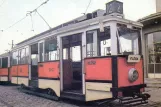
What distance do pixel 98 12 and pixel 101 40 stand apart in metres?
1.68

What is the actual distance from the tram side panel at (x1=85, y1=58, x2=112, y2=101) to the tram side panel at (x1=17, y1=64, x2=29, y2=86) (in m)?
5.84

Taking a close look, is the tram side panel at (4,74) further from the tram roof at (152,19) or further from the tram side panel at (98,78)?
the tram side panel at (98,78)

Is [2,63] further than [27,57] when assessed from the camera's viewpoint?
Yes

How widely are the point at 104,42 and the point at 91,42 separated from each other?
0.44 m

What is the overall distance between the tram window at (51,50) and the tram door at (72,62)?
348mm

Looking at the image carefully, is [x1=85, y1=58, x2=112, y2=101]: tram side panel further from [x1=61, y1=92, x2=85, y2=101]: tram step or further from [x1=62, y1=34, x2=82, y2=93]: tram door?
[x1=62, y1=34, x2=82, y2=93]: tram door

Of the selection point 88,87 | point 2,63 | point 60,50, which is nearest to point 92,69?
point 88,87

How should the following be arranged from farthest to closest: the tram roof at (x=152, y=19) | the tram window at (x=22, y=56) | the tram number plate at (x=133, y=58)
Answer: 1. the tram roof at (x=152, y=19)
2. the tram window at (x=22, y=56)
3. the tram number plate at (x=133, y=58)

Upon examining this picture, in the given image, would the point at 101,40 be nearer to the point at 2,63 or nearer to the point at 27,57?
the point at 27,57

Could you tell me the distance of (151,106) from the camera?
8375 mm

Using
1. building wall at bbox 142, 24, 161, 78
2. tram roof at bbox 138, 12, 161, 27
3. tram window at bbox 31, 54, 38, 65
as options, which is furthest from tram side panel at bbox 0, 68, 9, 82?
tram roof at bbox 138, 12, 161, 27

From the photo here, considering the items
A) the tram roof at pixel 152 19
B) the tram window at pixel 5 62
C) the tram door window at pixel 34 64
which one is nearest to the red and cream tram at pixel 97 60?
the tram door window at pixel 34 64

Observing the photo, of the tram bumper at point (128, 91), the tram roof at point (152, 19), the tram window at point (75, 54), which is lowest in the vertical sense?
the tram bumper at point (128, 91)

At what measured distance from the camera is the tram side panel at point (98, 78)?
295 inches
